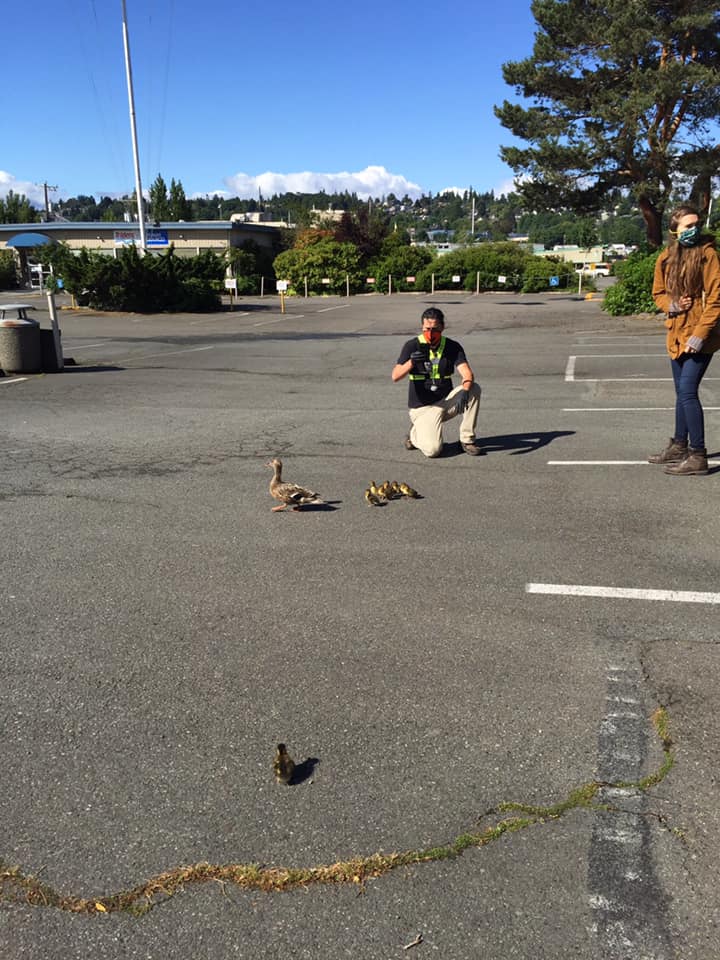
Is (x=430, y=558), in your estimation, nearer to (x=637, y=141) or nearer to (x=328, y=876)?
(x=328, y=876)

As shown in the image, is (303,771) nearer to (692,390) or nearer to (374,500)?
(374,500)

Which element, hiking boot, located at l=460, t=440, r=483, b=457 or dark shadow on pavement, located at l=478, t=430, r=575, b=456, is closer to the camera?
hiking boot, located at l=460, t=440, r=483, b=457

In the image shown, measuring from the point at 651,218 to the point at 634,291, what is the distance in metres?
9.18

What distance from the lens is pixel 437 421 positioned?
8.32 metres

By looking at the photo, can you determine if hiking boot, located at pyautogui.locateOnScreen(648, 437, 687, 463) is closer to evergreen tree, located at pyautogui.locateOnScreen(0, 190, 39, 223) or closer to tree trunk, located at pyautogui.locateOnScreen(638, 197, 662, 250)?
tree trunk, located at pyautogui.locateOnScreen(638, 197, 662, 250)

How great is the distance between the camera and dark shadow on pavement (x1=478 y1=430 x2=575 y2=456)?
8621 millimetres

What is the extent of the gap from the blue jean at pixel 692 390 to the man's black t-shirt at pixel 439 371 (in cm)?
218

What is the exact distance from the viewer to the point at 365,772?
3.16 metres

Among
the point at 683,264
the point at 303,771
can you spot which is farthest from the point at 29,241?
the point at 303,771

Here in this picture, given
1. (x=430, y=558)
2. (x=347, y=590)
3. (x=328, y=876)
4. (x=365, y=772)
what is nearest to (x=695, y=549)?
(x=430, y=558)

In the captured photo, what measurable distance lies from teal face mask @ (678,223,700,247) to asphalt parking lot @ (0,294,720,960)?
2102 millimetres

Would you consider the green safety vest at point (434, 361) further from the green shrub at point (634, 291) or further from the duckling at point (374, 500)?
the green shrub at point (634, 291)

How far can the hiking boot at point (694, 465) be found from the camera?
711 cm

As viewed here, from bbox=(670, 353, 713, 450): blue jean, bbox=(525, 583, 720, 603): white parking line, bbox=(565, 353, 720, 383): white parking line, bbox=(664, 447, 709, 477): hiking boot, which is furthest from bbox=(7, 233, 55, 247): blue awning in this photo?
bbox=(525, 583, 720, 603): white parking line
